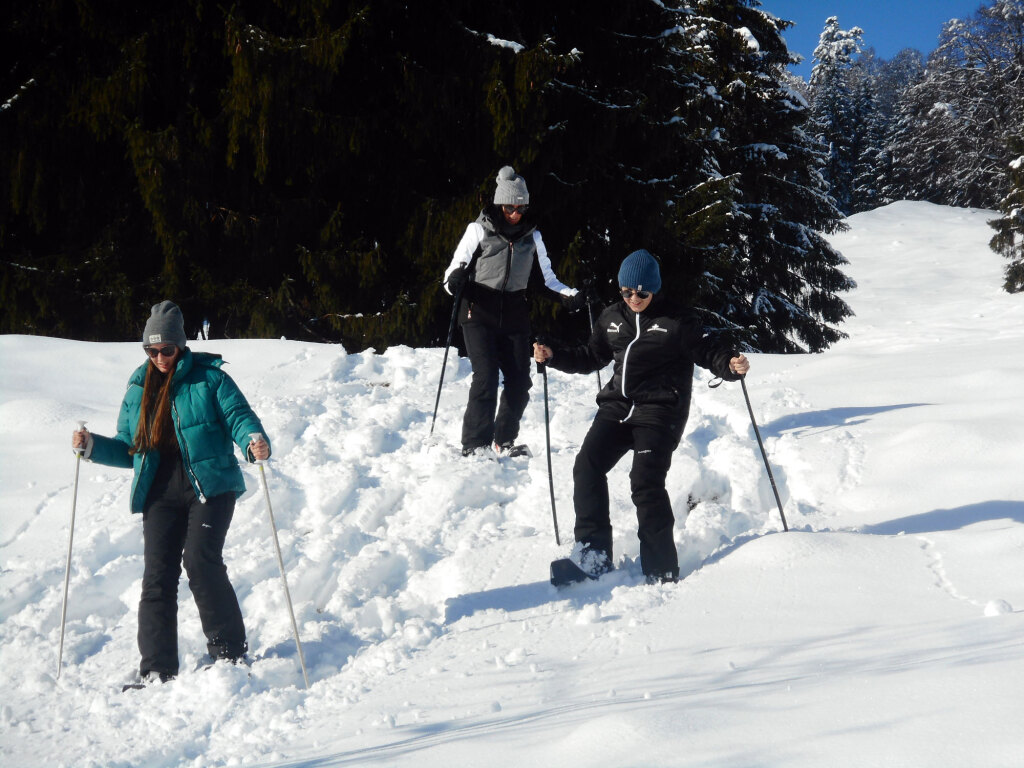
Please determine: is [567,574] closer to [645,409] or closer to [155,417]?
[645,409]

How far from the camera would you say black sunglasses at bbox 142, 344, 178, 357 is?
407 cm

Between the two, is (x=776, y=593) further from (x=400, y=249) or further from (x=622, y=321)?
(x=400, y=249)

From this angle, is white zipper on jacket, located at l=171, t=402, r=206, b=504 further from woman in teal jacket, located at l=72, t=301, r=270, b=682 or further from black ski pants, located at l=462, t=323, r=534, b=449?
black ski pants, located at l=462, t=323, r=534, b=449

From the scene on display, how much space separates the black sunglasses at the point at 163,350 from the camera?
4070mm

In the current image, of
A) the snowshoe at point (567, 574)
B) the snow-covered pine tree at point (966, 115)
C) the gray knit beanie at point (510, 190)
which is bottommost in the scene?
the snowshoe at point (567, 574)

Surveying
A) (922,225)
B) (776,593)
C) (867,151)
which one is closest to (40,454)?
(776,593)

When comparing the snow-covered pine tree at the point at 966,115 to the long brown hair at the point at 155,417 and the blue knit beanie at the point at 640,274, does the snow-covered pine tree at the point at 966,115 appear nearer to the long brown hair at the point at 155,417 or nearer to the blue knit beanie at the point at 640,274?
the blue knit beanie at the point at 640,274

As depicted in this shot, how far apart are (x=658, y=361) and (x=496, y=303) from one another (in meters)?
2.17

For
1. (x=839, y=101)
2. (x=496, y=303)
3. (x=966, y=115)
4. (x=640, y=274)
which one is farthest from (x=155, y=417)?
(x=839, y=101)

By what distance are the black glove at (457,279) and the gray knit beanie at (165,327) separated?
2651 millimetres

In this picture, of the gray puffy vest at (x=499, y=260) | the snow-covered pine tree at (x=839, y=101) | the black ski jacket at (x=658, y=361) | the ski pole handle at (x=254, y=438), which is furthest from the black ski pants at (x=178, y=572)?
the snow-covered pine tree at (x=839, y=101)

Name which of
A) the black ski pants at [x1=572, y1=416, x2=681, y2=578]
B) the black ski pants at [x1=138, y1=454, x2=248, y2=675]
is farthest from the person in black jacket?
the black ski pants at [x1=138, y1=454, x2=248, y2=675]

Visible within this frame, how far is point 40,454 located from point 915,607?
611 cm

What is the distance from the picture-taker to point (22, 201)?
11.1 meters
